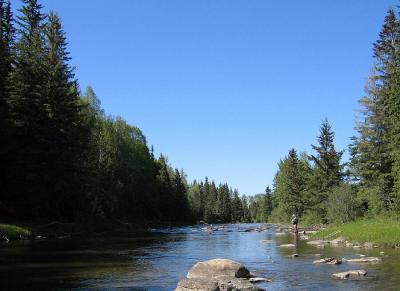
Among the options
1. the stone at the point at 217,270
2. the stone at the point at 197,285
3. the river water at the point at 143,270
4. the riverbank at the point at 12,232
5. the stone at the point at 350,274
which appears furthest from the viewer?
the riverbank at the point at 12,232

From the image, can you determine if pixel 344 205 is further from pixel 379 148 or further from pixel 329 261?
pixel 329 261

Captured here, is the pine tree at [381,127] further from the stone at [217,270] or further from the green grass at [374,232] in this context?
the stone at [217,270]

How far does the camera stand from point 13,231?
1672 inches

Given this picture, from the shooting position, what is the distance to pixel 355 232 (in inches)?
1580

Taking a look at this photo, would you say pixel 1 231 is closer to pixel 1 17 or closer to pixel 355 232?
pixel 355 232

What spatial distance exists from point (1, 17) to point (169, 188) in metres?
83.4

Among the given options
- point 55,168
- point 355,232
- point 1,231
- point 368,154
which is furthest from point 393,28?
point 1,231

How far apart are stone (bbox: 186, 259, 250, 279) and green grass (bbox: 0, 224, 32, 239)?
2600cm

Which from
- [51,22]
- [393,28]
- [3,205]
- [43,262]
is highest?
[51,22]

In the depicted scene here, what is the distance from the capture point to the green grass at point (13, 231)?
41209mm

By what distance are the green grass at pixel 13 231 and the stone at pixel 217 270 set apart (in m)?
26.0

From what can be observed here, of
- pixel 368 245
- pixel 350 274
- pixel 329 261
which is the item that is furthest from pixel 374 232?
pixel 350 274

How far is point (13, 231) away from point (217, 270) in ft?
93.4

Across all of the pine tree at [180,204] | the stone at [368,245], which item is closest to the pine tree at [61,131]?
the stone at [368,245]
